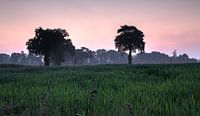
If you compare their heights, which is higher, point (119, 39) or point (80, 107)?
point (119, 39)

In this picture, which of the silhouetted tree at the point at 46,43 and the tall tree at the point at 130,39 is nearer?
the silhouetted tree at the point at 46,43

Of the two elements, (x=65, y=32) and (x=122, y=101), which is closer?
(x=122, y=101)

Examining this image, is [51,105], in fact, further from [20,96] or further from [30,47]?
[30,47]

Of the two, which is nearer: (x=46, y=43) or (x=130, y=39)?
(x=46, y=43)

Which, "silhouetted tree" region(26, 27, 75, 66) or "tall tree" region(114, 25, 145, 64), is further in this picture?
"tall tree" region(114, 25, 145, 64)

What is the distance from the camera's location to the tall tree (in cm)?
8812

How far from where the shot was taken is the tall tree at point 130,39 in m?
88.1

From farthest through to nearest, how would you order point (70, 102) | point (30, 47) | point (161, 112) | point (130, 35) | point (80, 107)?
point (130, 35)
point (30, 47)
point (70, 102)
point (80, 107)
point (161, 112)

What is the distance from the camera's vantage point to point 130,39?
290 feet

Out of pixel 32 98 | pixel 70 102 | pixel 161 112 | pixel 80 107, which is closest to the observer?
pixel 161 112

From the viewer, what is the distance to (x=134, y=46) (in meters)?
89.4

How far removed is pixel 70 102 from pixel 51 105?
65cm

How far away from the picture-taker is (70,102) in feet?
29.1

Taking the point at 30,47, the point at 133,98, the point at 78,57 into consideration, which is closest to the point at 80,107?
the point at 133,98
